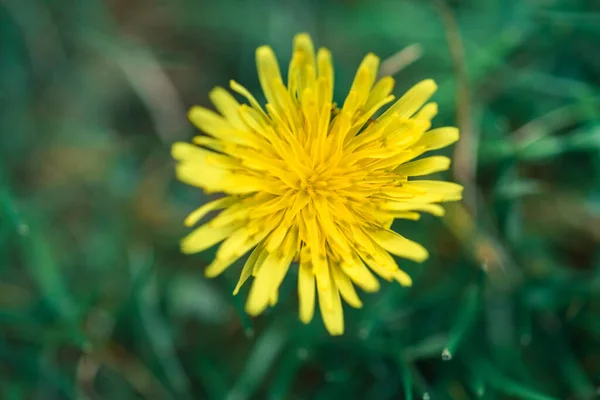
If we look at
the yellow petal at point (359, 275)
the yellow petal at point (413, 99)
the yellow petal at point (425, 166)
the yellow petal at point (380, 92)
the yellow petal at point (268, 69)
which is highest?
the yellow petal at point (268, 69)

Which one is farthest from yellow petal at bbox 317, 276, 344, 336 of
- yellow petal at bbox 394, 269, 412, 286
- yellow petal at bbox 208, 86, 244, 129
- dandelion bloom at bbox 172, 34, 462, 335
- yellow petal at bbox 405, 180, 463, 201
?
yellow petal at bbox 208, 86, 244, 129

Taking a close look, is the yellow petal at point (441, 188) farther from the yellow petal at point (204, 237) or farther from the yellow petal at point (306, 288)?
the yellow petal at point (204, 237)

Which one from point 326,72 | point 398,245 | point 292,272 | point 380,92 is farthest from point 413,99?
point 292,272

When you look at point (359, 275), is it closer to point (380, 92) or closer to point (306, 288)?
point (306, 288)

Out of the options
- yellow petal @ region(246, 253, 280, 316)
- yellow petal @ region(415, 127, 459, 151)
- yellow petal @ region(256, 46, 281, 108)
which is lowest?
yellow petal @ region(246, 253, 280, 316)

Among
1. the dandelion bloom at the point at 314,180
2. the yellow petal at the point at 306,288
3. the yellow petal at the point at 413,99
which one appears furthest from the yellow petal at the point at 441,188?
the yellow petal at the point at 306,288

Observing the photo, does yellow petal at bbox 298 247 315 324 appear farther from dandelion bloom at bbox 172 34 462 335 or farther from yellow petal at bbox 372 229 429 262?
yellow petal at bbox 372 229 429 262

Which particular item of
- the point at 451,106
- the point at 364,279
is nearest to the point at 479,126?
the point at 451,106
